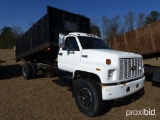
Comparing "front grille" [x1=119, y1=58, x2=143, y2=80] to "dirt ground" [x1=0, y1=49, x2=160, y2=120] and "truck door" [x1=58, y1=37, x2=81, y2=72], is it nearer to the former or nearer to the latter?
"dirt ground" [x1=0, y1=49, x2=160, y2=120]

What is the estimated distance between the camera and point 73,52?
6629 mm

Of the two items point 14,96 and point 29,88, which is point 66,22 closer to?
point 29,88

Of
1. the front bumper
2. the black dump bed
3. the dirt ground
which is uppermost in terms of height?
the black dump bed

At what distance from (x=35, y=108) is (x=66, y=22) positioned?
4.42m

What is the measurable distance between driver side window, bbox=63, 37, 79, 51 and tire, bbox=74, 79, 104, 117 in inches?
53.0

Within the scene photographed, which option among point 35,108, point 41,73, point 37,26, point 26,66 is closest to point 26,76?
point 26,66

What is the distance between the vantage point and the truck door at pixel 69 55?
6531mm

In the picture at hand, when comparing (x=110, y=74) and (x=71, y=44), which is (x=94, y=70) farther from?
(x=71, y=44)

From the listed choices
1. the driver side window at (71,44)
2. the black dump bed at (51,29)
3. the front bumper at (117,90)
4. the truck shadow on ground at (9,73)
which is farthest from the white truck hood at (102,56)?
the truck shadow on ground at (9,73)

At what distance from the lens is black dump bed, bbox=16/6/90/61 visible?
8422 mm

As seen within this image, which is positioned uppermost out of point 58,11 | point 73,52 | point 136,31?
point 58,11

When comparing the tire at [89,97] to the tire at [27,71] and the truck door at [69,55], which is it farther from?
the tire at [27,71]

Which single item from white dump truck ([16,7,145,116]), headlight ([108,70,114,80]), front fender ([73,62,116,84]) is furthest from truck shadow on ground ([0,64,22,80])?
headlight ([108,70,114,80])

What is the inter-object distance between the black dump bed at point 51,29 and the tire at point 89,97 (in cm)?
319
